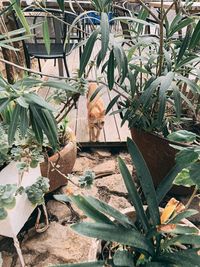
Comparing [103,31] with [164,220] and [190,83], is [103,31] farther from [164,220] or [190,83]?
[164,220]

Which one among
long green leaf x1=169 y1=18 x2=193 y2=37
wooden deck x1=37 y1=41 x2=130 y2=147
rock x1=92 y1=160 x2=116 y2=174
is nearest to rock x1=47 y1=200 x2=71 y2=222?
rock x1=92 y1=160 x2=116 y2=174

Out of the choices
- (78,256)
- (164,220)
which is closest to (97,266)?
(164,220)

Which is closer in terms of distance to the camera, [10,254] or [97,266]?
[97,266]

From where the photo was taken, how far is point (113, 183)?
162cm

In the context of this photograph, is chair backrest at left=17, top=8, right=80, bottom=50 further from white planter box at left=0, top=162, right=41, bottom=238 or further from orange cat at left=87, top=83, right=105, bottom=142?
white planter box at left=0, top=162, right=41, bottom=238

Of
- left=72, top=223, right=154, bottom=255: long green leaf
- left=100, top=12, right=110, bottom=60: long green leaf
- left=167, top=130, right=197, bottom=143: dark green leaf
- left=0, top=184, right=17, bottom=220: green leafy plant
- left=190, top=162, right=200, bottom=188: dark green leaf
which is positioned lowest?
left=0, top=184, right=17, bottom=220: green leafy plant

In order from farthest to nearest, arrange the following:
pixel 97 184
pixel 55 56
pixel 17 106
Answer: pixel 55 56 < pixel 97 184 < pixel 17 106

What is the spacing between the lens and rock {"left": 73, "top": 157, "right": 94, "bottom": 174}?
173cm

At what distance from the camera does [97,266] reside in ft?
2.11

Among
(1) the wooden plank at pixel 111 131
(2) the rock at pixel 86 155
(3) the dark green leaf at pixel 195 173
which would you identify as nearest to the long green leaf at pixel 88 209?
(3) the dark green leaf at pixel 195 173

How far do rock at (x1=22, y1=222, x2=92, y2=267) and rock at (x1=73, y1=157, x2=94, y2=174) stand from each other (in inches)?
18.2

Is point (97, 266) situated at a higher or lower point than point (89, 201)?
lower

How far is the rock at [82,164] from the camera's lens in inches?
68.1

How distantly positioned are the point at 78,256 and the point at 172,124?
31.0 inches
